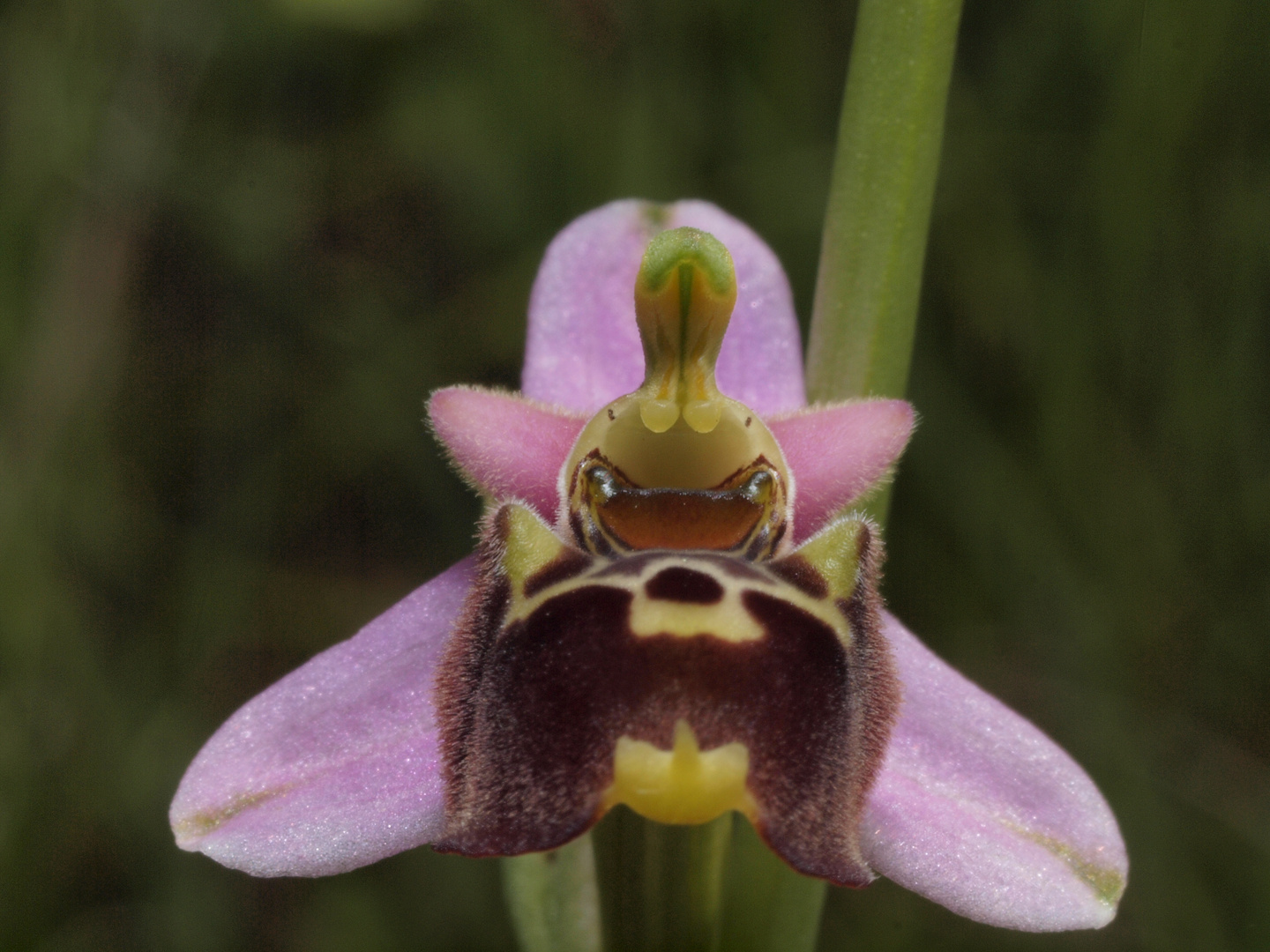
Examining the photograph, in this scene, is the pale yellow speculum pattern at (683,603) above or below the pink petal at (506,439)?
below

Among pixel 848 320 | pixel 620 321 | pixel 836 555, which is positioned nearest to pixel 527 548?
pixel 836 555

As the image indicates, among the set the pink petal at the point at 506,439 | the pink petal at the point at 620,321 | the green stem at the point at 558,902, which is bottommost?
the green stem at the point at 558,902

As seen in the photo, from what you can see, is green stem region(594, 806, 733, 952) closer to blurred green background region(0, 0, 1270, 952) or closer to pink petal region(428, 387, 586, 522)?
pink petal region(428, 387, 586, 522)

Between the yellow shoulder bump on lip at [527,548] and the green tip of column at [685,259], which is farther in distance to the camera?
the green tip of column at [685,259]

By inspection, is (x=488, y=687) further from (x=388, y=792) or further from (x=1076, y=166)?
(x=1076, y=166)

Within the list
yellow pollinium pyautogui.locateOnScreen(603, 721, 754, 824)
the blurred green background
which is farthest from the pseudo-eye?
the blurred green background

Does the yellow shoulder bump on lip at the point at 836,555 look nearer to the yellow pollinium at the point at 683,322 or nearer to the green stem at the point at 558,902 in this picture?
the yellow pollinium at the point at 683,322

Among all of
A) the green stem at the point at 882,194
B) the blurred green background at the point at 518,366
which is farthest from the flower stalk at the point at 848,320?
the blurred green background at the point at 518,366

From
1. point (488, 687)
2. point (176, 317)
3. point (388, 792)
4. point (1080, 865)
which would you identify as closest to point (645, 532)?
point (488, 687)
